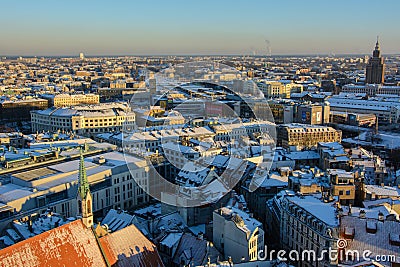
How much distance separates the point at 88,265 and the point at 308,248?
37.7ft

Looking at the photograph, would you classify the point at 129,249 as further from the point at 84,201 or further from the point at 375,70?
the point at 375,70

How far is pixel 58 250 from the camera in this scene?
17.4m

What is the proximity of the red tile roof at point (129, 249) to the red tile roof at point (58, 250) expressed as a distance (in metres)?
0.88

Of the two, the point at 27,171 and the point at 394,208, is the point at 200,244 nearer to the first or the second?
the point at 394,208

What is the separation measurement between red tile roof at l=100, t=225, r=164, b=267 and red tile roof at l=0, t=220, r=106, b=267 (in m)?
0.88

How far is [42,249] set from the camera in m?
17.2

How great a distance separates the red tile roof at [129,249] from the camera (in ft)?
62.8

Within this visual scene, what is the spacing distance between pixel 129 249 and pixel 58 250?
337cm
